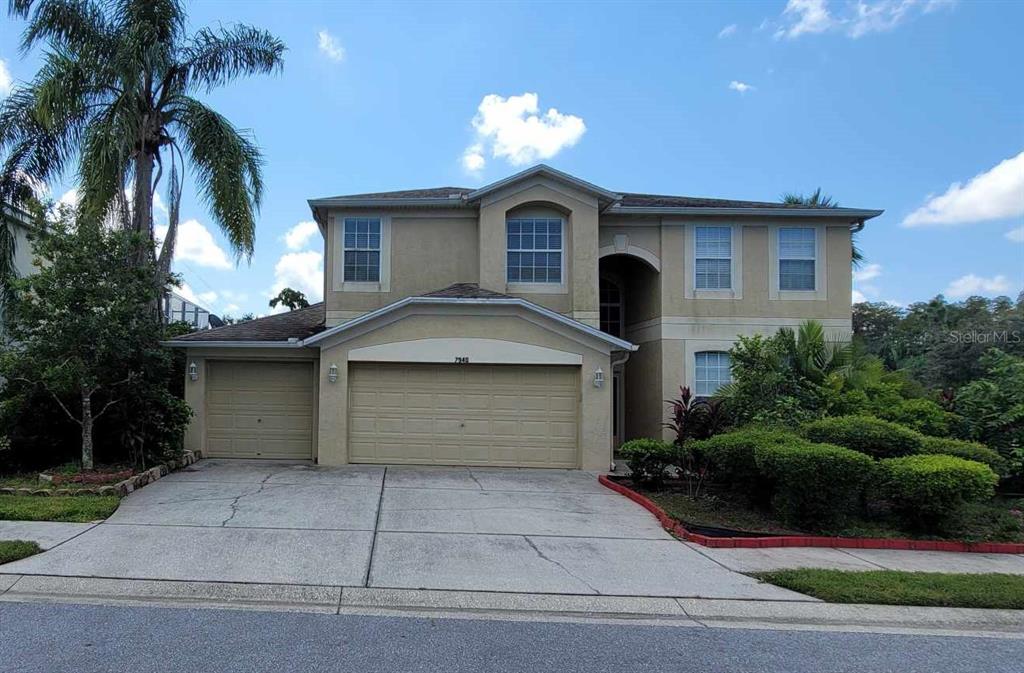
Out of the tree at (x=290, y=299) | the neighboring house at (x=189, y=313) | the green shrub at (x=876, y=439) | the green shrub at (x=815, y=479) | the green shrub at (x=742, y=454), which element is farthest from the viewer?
the tree at (x=290, y=299)

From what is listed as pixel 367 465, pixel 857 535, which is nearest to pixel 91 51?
pixel 367 465

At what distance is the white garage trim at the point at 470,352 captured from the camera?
13.8 m

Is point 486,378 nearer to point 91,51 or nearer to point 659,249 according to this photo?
point 659,249

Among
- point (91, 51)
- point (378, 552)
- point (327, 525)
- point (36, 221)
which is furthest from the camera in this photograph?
point (91, 51)

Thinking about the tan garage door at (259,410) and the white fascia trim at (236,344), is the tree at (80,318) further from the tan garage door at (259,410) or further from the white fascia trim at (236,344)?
the tan garage door at (259,410)

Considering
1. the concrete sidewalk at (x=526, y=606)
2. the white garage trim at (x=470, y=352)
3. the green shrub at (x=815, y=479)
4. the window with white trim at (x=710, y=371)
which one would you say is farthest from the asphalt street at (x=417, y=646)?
the window with white trim at (x=710, y=371)

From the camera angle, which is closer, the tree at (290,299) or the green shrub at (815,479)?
the green shrub at (815,479)

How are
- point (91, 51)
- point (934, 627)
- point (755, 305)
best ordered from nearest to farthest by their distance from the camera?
point (934, 627)
point (91, 51)
point (755, 305)

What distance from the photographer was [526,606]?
Answer: 20.2 feet

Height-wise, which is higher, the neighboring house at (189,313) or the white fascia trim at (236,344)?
the neighboring house at (189,313)

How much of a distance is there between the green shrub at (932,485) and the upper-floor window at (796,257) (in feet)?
26.3

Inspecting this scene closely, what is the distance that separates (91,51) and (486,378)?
1135cm

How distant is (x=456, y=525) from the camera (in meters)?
8.92

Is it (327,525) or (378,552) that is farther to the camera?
(327,525)
